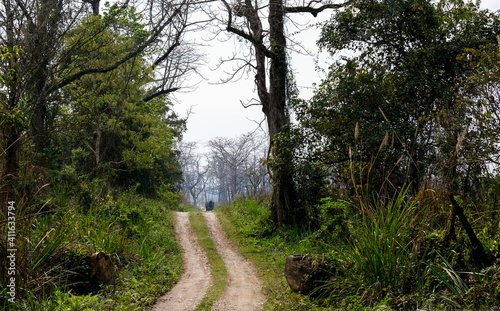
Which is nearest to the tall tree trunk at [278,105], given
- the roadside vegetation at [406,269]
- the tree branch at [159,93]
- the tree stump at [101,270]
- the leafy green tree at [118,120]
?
the leafy green tree at [118,120]

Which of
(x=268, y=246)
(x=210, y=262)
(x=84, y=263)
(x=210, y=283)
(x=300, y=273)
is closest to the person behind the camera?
(x=300, y=273)

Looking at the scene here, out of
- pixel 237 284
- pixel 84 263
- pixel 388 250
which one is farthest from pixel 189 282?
pixel 388 250

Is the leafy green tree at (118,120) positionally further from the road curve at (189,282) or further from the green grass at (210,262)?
the road curve at (189,282)

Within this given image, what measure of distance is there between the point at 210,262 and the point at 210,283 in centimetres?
224

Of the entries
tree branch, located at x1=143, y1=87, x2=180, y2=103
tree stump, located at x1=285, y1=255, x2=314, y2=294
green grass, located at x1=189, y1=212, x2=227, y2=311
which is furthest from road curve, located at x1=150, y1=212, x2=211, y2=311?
tree branch, located at x1=143, y1=87, x2=180, y2=103

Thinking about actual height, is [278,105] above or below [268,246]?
above

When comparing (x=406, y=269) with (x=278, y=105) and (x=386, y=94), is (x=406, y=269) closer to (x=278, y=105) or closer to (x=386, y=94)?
(x=386, y=94)

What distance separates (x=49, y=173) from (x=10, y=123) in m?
7.01

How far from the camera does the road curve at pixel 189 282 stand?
7254 millimetres

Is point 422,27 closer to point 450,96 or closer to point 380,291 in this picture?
point 450,96

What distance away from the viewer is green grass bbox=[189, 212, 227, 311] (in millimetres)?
7553

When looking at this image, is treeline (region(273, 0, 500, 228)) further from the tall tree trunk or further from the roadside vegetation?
the roadside vegetation

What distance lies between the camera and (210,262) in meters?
11.1

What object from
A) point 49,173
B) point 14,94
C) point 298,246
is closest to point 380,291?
point 298,246
